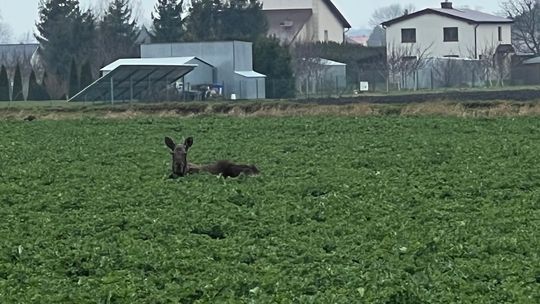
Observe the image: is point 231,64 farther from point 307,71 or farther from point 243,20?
point 243,20

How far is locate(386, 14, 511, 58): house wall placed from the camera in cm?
9125

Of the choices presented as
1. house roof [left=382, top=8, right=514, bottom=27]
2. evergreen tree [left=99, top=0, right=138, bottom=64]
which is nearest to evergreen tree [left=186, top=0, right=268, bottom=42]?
evergreen tree [left=99, top=0, right=138, bottom=64]

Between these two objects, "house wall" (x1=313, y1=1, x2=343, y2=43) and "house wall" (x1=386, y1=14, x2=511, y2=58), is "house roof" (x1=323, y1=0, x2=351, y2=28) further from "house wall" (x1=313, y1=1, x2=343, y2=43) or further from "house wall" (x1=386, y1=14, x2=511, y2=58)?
"house wall" (x1=386, y1=14, x2=511, y2=58)

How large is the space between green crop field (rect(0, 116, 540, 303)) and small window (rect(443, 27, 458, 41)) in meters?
→ 68.1

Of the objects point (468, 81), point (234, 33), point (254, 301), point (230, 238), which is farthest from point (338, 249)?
point (234, 33)

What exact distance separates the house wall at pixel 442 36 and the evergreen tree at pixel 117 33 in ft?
64.5

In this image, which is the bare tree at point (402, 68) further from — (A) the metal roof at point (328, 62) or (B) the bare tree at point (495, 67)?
(B) the bare tree at point (495, 67)

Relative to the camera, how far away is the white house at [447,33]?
3575 inches

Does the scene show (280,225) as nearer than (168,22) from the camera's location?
Yes

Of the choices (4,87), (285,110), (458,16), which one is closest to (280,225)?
(285,110)

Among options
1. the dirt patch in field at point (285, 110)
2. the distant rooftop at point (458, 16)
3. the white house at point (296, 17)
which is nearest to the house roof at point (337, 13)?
the white house at point (296, 17)

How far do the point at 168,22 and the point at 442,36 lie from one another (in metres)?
21.0

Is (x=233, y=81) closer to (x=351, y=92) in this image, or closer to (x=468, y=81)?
(x=351, y=92)

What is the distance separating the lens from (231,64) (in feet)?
217
